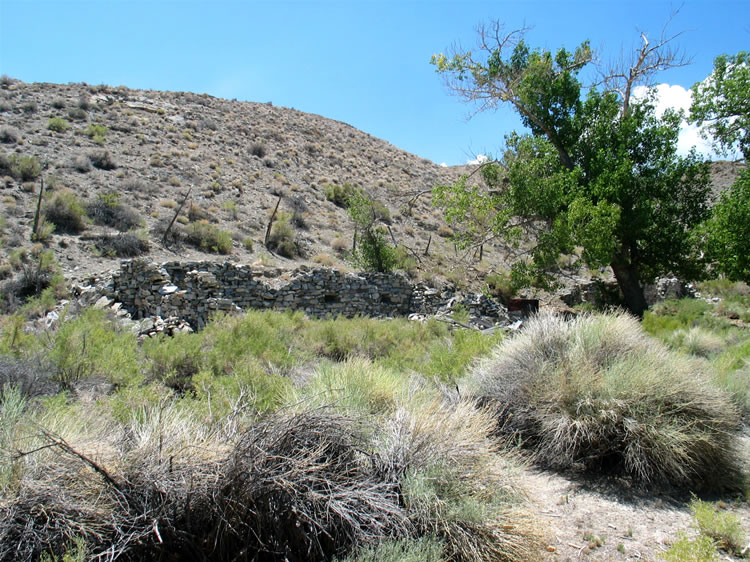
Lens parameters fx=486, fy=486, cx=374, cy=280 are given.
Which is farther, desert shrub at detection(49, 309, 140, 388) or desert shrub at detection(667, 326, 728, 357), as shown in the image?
desert shrub at detection(667, 326, 728, 357)

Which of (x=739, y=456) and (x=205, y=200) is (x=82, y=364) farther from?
(x=205, y=200)

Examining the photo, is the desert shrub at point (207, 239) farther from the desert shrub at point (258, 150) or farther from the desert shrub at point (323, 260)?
the desert shrub at point (258, 150)

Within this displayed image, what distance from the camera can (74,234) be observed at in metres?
17.7

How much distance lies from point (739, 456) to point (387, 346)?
6.81m

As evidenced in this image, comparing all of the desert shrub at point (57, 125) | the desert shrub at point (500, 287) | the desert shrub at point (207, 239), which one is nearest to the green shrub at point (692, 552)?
the desert shrub at point (500, 287)

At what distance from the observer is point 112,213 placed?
768 inches

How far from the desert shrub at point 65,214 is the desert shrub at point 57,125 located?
33.9 feet

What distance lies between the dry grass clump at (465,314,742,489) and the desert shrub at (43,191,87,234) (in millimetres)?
17470

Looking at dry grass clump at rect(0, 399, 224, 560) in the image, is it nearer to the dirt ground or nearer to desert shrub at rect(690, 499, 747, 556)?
the dirt ground

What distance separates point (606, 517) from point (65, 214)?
64.9ft

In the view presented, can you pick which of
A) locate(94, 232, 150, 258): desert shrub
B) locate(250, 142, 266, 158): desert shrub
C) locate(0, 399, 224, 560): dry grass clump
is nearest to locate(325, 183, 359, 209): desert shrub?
locate(250, 142, 266, 158): desert shrub

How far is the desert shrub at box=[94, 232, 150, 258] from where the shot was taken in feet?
56.2

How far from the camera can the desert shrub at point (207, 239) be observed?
19531mm

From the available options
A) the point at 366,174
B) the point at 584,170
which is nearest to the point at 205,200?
the point at 366,174
